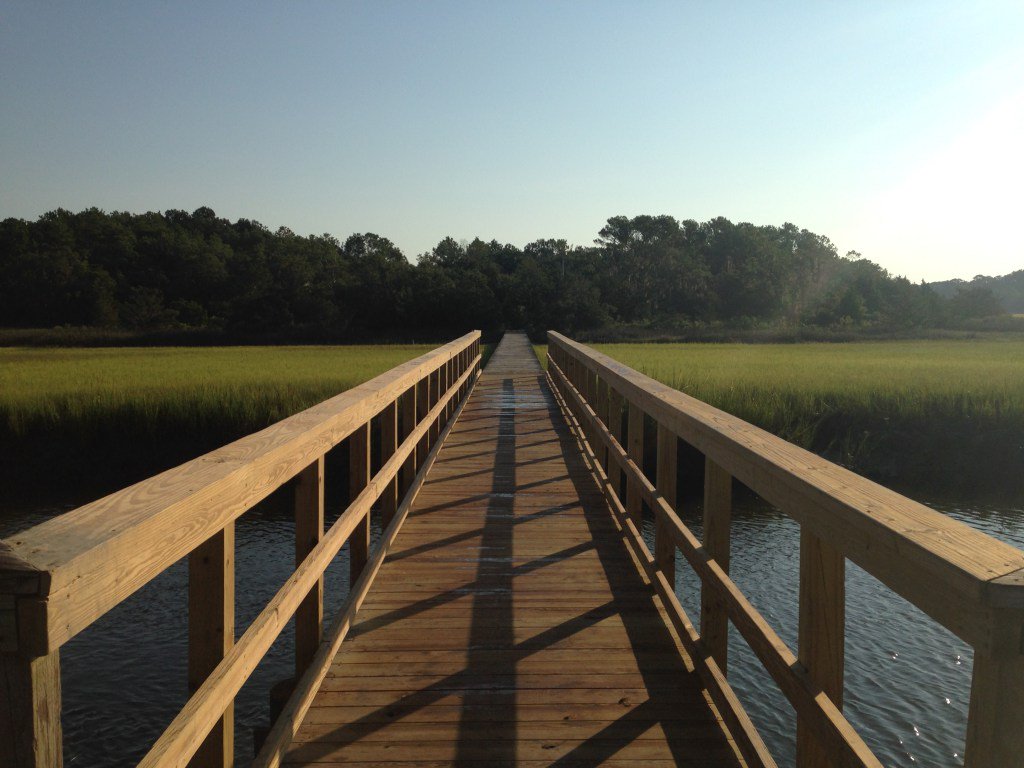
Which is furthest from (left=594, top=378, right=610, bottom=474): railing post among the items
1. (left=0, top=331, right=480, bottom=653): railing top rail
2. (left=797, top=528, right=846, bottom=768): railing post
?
(left=797, top=528, right=846, bottom=768): railing post

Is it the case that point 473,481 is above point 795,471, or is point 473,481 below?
below

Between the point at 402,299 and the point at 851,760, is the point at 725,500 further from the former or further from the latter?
the point at 402,299

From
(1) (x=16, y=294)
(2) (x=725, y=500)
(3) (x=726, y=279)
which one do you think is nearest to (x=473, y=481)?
(2) (x=725, y=500)

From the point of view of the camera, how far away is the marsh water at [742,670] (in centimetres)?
542

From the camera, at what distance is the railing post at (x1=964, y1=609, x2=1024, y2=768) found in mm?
1158

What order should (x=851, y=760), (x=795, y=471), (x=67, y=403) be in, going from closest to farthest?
(x=851, y=760) < (x=795, y=471) < (x=67, y=403)

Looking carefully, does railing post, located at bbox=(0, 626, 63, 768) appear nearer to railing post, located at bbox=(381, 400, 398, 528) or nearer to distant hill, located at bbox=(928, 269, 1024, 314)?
railing post, located at bbox=(381, 400, 398, 528)

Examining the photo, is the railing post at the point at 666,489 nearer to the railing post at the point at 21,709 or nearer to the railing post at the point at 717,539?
the railing post at the point at 717,539

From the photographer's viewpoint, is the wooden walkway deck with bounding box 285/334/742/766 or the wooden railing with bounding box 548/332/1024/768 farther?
the wooden walkway deck with bounding box 285/334/742/766

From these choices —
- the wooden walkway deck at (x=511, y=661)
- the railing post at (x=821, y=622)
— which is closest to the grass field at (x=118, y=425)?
the wooden walkway deck at (x=511, y=661)

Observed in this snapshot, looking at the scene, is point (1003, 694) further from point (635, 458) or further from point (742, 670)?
point (742, 670)

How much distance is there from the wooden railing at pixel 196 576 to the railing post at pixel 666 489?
1.29 m

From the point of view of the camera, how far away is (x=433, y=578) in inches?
173

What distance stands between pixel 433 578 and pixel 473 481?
256cm
